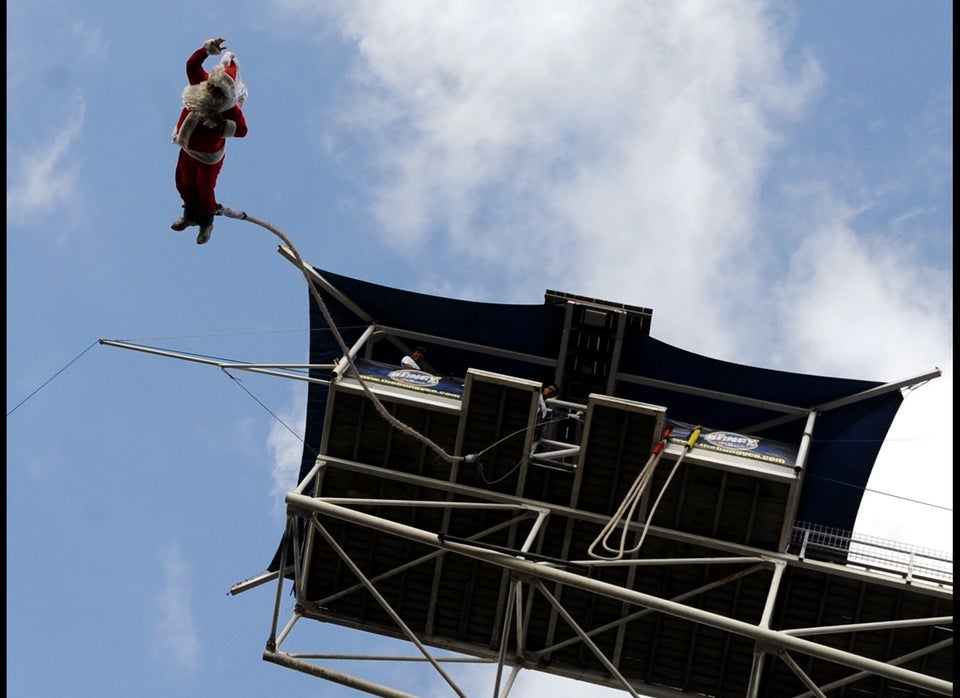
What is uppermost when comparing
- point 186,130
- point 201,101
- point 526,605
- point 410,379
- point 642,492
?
point 201,101

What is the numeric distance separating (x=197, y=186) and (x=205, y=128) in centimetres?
95

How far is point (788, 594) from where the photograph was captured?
26.4m

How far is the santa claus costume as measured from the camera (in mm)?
18891

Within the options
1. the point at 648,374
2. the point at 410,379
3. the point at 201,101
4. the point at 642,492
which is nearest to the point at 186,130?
the point at 201,101

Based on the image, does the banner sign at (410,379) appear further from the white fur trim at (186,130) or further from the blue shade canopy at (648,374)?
the white fur trim at (186,130)

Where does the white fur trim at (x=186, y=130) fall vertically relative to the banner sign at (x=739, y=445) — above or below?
above

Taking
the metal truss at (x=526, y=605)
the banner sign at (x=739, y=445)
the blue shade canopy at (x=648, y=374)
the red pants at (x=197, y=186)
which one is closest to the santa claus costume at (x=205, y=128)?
the red pants at (x=197, y=186)

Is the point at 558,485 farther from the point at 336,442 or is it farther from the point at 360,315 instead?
the point at 360,315

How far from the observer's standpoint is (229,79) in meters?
18.9

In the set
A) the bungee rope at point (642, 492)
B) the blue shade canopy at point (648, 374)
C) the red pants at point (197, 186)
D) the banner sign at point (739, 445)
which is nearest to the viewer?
the red pants at point (197, 186)

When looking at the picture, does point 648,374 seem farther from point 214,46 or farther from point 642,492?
point 214,46

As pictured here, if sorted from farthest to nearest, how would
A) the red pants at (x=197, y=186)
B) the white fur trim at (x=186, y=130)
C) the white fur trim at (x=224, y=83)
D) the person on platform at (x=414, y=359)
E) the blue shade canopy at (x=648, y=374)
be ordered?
the blue shade canopy at (x=648, y=374)
the person on platform at (x=414, y=359)
the red pants at (x=197, y=186)
the white fur trim at (x=186, y=130)
the white fur trim at (x=224, y=83)

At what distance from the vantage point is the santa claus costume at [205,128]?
62.0 ft

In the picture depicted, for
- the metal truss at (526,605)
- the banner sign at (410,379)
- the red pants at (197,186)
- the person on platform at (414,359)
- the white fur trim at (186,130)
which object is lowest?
the metal truss at (526,605)
